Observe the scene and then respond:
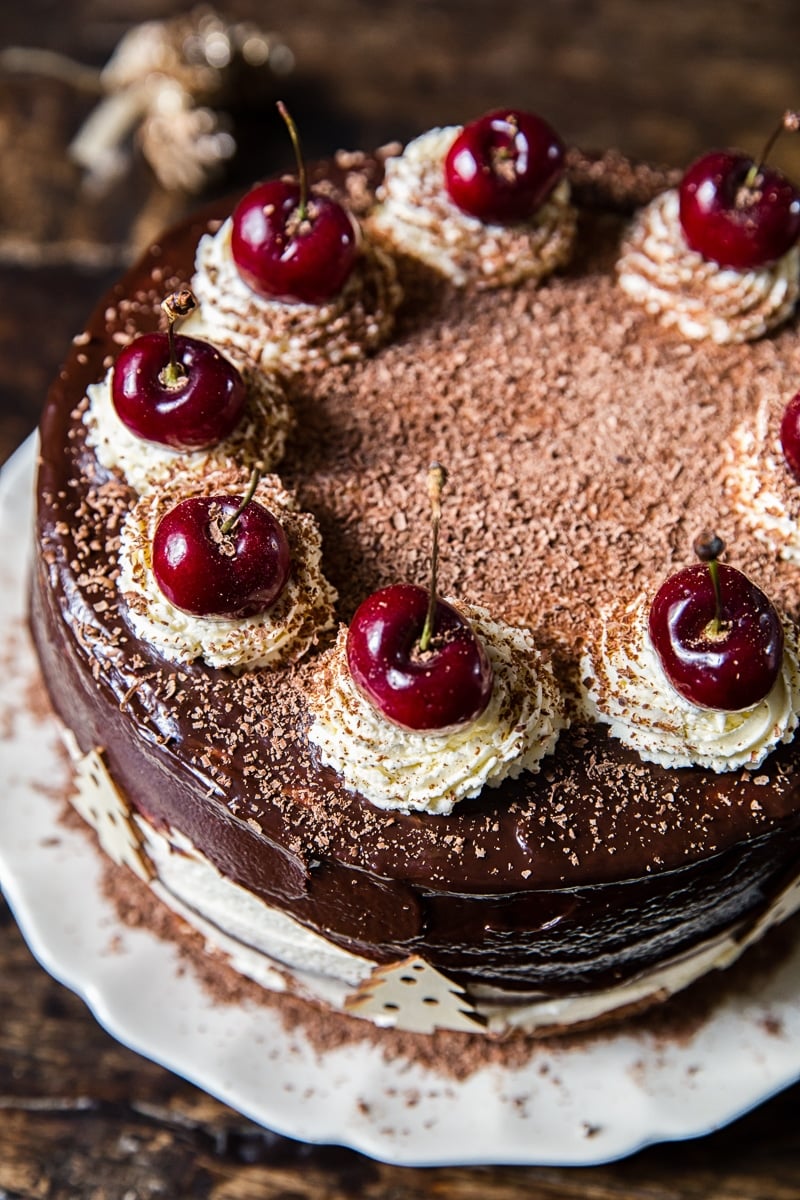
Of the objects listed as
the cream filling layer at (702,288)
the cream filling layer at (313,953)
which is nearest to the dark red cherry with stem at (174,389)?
the cream filling layer at (313,953)

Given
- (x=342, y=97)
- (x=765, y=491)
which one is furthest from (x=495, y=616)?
(x=342, y=97)

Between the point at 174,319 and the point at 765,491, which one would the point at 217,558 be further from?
the point at 765,491

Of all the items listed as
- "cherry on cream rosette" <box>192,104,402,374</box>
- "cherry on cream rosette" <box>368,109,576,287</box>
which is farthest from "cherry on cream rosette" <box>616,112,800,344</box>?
"cherry on cream rosette" <box>192,104,402,374</box>

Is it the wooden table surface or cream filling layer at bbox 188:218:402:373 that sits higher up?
the wooden table surface

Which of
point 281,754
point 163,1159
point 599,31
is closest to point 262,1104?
point 163,1159

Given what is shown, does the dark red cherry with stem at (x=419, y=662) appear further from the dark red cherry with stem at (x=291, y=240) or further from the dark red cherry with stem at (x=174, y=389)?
the dark red cherry with stem at (x=291, y=240)

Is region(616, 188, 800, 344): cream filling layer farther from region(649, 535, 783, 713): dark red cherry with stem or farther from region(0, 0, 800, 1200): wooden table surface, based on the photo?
region(0, 0, 800, 1200): wooden table surface
